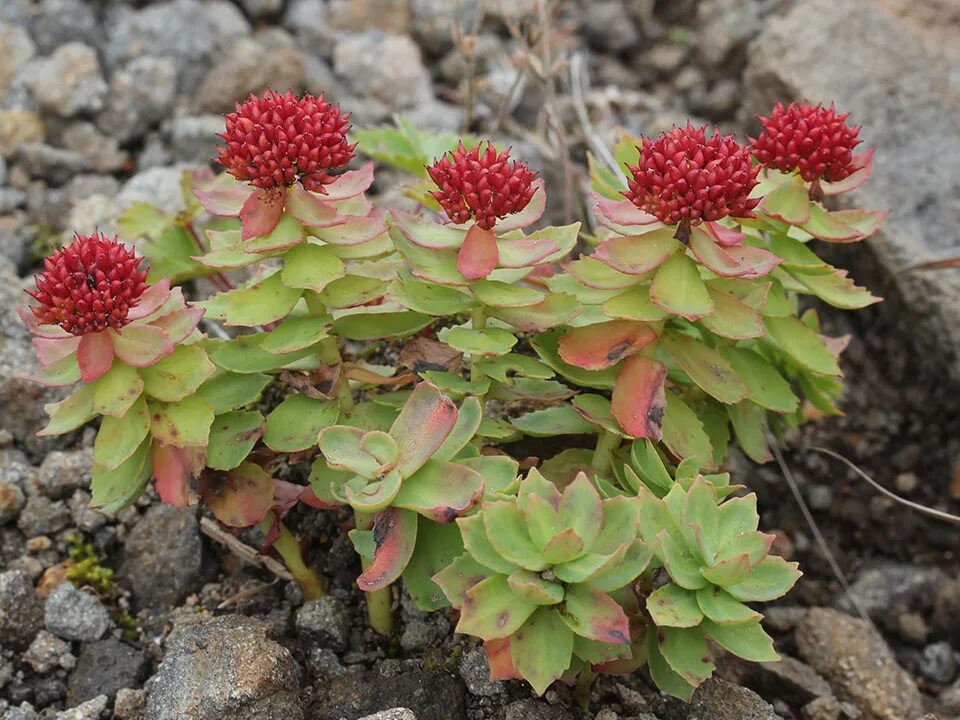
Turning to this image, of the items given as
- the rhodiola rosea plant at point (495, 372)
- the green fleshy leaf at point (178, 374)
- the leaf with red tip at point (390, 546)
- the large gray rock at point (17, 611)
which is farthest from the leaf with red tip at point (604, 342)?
the large gray rock at point (17, 611)

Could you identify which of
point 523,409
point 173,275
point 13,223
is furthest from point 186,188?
point 523,409

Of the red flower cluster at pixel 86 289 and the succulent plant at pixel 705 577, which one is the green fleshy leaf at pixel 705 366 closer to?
the succulent plant at pixel 705 577

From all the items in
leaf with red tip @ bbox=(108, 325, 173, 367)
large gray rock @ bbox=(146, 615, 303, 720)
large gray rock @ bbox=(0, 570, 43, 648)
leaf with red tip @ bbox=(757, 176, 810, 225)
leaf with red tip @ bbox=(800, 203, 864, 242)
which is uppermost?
leaf with red tip @ bbox=(757, 176, 810, 225)

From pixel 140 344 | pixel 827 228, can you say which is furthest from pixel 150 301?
pixel 827 228

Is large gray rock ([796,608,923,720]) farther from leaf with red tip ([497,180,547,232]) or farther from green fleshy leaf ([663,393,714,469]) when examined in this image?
leaf with red tip ([497,180,547,232])

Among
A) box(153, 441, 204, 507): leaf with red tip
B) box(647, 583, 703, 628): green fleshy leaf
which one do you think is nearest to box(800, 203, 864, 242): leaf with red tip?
box(647, 583, 703, 628): green fleshy leaf

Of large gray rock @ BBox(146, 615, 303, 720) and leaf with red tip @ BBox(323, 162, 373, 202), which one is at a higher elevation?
leaf with red tip @ BBox(323, 162, 373, 202)
